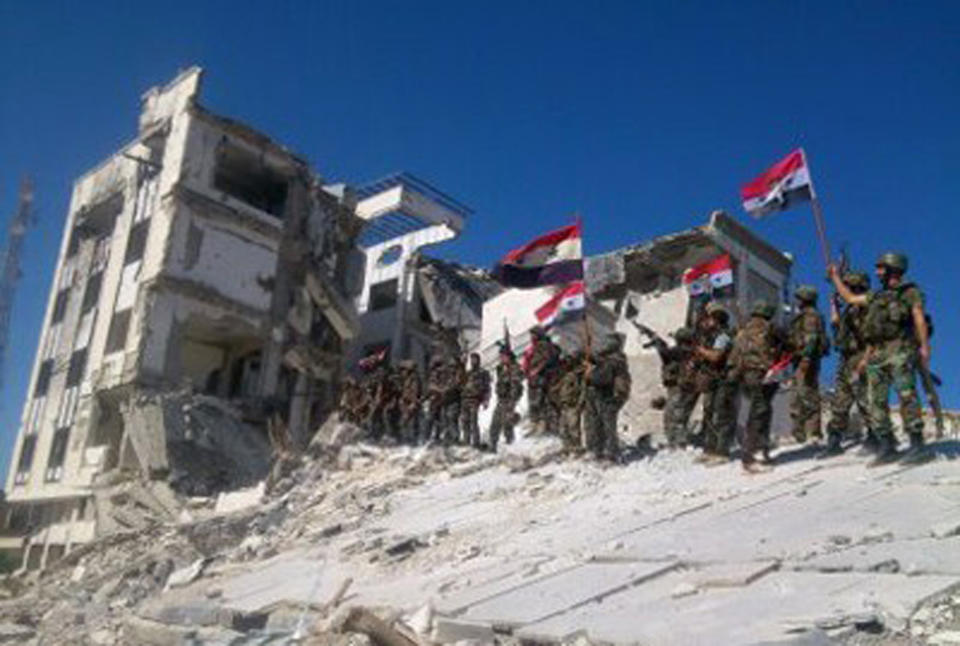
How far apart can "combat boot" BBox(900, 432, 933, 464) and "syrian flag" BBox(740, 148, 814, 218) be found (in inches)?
135

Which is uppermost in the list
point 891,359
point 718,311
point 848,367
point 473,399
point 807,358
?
point 473,399

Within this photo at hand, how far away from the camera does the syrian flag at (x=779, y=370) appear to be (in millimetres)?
8273

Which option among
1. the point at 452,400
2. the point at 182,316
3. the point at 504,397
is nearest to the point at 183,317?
the point at 182,316

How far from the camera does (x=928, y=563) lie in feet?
14.4

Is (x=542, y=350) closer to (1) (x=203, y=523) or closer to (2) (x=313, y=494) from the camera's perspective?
(2) (x=313, y=494)

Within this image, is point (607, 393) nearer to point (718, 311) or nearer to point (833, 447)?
point (718, 311)

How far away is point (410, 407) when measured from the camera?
16016mm

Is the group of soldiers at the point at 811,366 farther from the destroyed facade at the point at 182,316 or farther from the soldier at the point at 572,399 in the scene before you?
the destroyed facade at the point at 182,316

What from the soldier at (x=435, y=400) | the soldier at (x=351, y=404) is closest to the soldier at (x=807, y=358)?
the soldier at (x=435, y=400)

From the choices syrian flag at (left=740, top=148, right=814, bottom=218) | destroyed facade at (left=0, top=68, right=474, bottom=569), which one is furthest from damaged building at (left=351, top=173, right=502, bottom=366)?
syrian flag at (left=740, top=148, right=814, bottom=218)

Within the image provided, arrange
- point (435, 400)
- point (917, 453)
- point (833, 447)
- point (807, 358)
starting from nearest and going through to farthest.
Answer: point (917, 453)
point (833, 447)
point (807, 358)
point (435, 400)

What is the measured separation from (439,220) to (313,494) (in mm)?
20234

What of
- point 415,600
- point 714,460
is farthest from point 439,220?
point 415,600

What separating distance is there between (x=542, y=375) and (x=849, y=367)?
6608 millimetres
